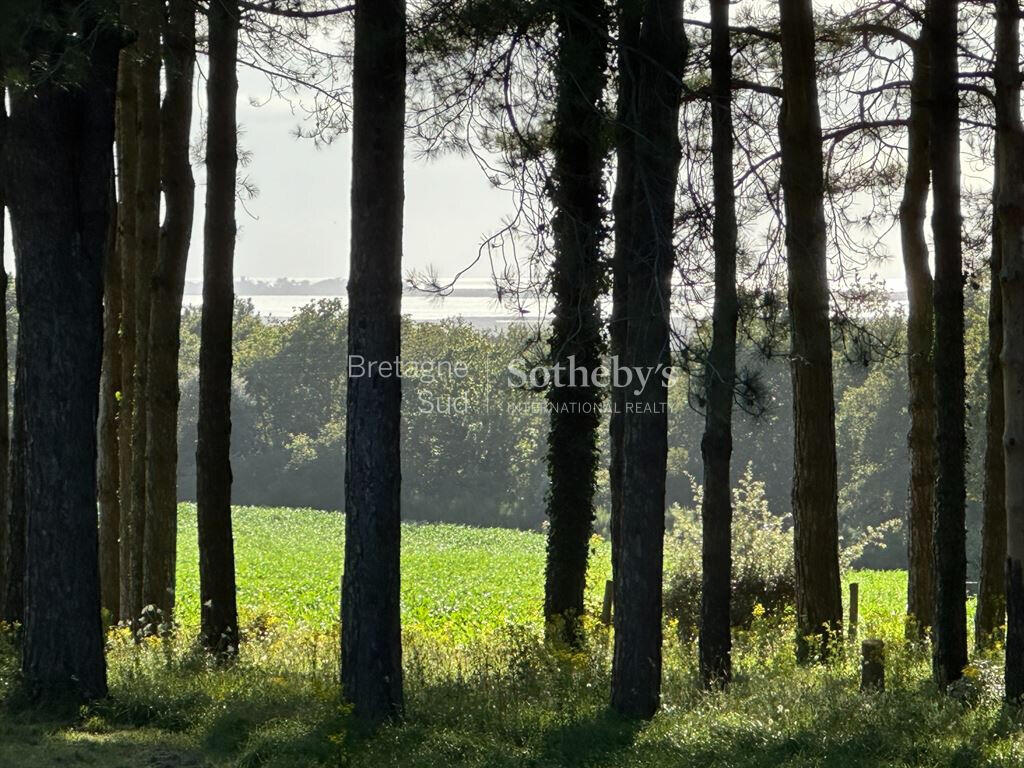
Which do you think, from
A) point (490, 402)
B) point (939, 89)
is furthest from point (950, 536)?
point (490, 402)

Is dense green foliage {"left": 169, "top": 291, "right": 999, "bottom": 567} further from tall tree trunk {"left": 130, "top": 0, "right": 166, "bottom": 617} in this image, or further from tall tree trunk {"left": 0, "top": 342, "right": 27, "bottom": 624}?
tall tree trunk {"left": 0, "top": 342, "right": 27, "bottom": 624}

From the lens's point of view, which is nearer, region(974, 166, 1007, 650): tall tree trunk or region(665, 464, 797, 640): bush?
region(974, 166, 1007, 650): tall tree trunk

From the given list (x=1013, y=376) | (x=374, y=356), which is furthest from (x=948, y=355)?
(x=374, y=356)

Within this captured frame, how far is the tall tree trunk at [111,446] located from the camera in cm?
1495

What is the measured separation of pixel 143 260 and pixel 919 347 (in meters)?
9.35

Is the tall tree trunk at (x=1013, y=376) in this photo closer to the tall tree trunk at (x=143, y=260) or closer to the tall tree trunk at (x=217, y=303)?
the tall tree trunk at (x=217, y=303)

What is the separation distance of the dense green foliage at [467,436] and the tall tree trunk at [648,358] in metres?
45.6

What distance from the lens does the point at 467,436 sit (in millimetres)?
64375

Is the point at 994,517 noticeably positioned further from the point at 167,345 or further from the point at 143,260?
the point at 143,260

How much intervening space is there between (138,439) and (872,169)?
973cm

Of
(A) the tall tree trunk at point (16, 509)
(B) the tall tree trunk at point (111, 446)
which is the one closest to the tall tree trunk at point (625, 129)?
(A) the tall tree trunk at point (16, 509)

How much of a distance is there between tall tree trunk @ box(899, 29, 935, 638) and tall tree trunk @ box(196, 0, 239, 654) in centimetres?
781

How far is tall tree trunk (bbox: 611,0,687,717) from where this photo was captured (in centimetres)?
887

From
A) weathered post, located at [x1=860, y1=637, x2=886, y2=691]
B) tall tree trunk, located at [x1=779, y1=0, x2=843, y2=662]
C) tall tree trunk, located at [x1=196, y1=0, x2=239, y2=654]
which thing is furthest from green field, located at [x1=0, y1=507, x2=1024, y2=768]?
tall tree trunk, located at [x1=779, y1=0, x2=843, y2=662]
